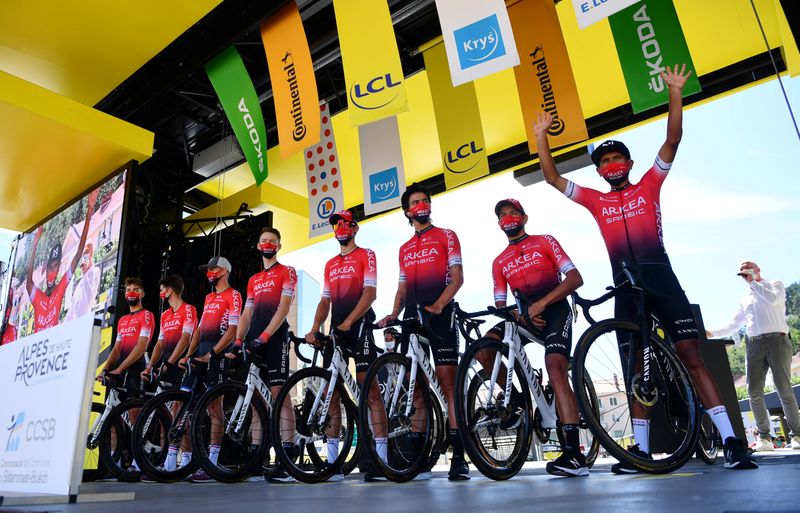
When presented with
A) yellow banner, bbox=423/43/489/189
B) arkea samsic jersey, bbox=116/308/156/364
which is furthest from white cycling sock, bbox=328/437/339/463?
arkea samsic jersey, bbox=116/308/156/364

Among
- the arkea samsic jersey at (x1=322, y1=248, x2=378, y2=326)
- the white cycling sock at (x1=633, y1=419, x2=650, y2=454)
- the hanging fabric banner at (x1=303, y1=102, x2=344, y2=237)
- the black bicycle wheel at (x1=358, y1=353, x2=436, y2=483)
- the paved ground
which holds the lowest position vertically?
the paved ground

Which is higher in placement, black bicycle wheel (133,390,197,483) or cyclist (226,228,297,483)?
cyclist (226,228,297,483)

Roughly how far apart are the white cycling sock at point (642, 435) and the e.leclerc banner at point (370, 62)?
2.67m

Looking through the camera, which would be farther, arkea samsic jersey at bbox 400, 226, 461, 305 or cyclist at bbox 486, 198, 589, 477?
arkea samsic jersey at bbox 400, 226, 461, 305

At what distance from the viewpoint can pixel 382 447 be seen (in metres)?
3.65

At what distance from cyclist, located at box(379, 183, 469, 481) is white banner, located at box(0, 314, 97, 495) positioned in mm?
1935

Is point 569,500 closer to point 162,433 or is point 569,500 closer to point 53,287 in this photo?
point 162,433


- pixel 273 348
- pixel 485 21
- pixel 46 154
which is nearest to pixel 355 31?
pixel 485 21

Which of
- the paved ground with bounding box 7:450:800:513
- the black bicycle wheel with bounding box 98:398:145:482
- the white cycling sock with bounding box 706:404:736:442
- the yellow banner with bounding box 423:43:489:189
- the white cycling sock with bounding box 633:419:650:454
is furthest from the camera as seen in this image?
the yellow banner with bounding box 423:43:489:189

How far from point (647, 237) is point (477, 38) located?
1754mm

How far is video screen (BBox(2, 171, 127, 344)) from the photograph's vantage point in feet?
23.9

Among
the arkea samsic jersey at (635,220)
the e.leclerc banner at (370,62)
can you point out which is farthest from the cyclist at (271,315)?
the arkea samsic jersey at (635,220)

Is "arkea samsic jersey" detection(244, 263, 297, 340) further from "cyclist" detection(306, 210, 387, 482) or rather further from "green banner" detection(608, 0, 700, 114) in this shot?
"green banner" detection(608, 0, 700, 114)

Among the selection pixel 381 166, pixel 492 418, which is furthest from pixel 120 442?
pixel 492 418
